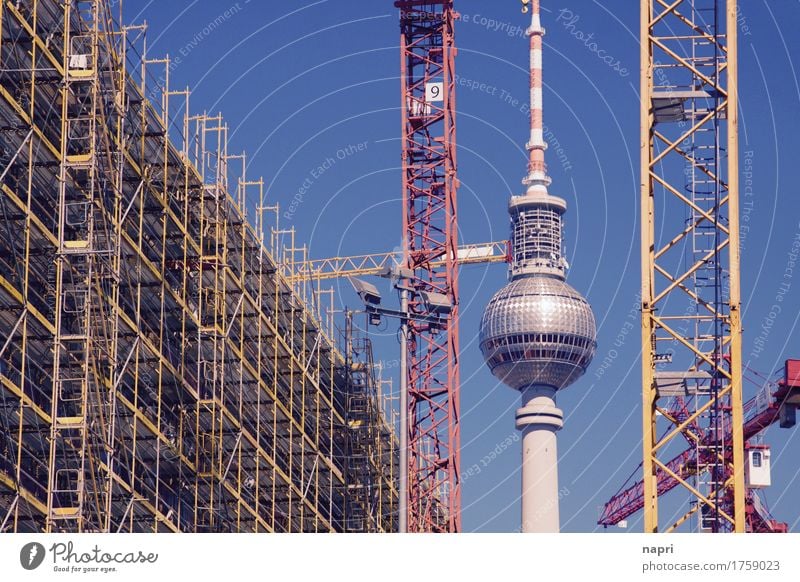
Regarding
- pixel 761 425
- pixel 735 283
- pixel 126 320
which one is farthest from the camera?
pixel 761 425

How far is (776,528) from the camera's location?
99062 millimetres

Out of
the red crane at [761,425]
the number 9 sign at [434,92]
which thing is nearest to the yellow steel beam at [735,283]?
the red crane at [761,425]

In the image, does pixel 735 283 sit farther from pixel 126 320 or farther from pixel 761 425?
pixel 761 425

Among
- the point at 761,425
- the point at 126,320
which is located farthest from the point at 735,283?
the point at 761,425

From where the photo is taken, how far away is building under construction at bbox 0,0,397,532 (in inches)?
2042

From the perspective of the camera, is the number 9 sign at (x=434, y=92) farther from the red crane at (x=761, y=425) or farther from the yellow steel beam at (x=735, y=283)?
the yellow steel beam at (x=735, y=283)

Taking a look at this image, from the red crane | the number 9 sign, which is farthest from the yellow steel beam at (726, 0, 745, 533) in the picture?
the number 9 sign

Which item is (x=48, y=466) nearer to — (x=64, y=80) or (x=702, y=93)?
Result: (x=64, y=80)

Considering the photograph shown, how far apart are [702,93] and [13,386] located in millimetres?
19539

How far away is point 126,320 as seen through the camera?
57312mm

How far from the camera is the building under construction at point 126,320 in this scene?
51.9 m

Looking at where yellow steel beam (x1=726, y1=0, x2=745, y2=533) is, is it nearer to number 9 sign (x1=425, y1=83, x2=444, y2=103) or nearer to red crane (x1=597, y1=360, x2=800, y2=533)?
red crane (x1=597, y1=360, x2=800, y2=533)

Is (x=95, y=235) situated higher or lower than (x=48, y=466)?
higher
